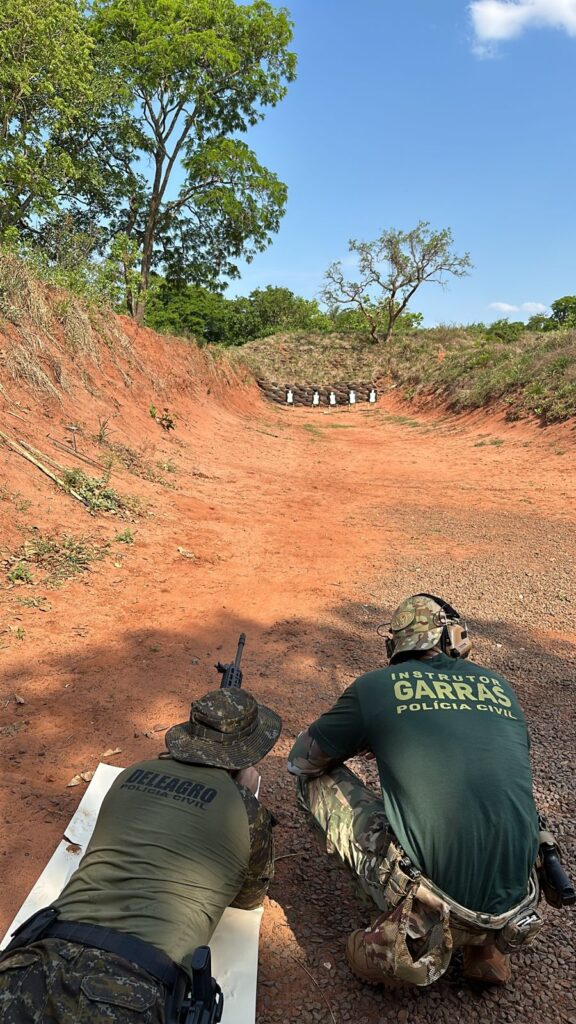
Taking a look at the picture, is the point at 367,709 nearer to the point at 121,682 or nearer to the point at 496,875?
the point at 496,875

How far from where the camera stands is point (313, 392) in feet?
84.1

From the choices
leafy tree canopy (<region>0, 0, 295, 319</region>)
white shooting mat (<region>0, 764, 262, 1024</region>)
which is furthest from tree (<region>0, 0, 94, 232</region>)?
white shooting mat (<region>0, 764, 262, 1024</region>)

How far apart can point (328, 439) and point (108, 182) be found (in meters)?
13.2

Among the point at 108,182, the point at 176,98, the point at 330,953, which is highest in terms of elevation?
the point at 176,98

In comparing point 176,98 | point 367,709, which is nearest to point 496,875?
point 367,709

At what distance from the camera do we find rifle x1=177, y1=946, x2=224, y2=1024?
1424 millimetres

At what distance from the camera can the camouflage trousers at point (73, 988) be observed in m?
1.27

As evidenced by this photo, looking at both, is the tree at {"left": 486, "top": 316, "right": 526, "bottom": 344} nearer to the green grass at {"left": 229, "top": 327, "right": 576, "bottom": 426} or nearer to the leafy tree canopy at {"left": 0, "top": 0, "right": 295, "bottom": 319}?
the green grass at {"left": 229, "top": 327, "right": 576, "bottom": 426}

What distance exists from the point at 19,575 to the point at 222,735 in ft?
11.1

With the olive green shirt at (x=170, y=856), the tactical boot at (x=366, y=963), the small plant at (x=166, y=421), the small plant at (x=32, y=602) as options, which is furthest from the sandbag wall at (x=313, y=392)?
the tactical boot at (x=366, y=963)

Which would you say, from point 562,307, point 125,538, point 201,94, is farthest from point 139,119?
point 562,307

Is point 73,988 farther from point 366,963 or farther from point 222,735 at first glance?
point 366,963

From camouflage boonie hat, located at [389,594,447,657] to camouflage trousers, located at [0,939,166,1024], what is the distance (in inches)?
53.7

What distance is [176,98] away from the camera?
18094 mm
